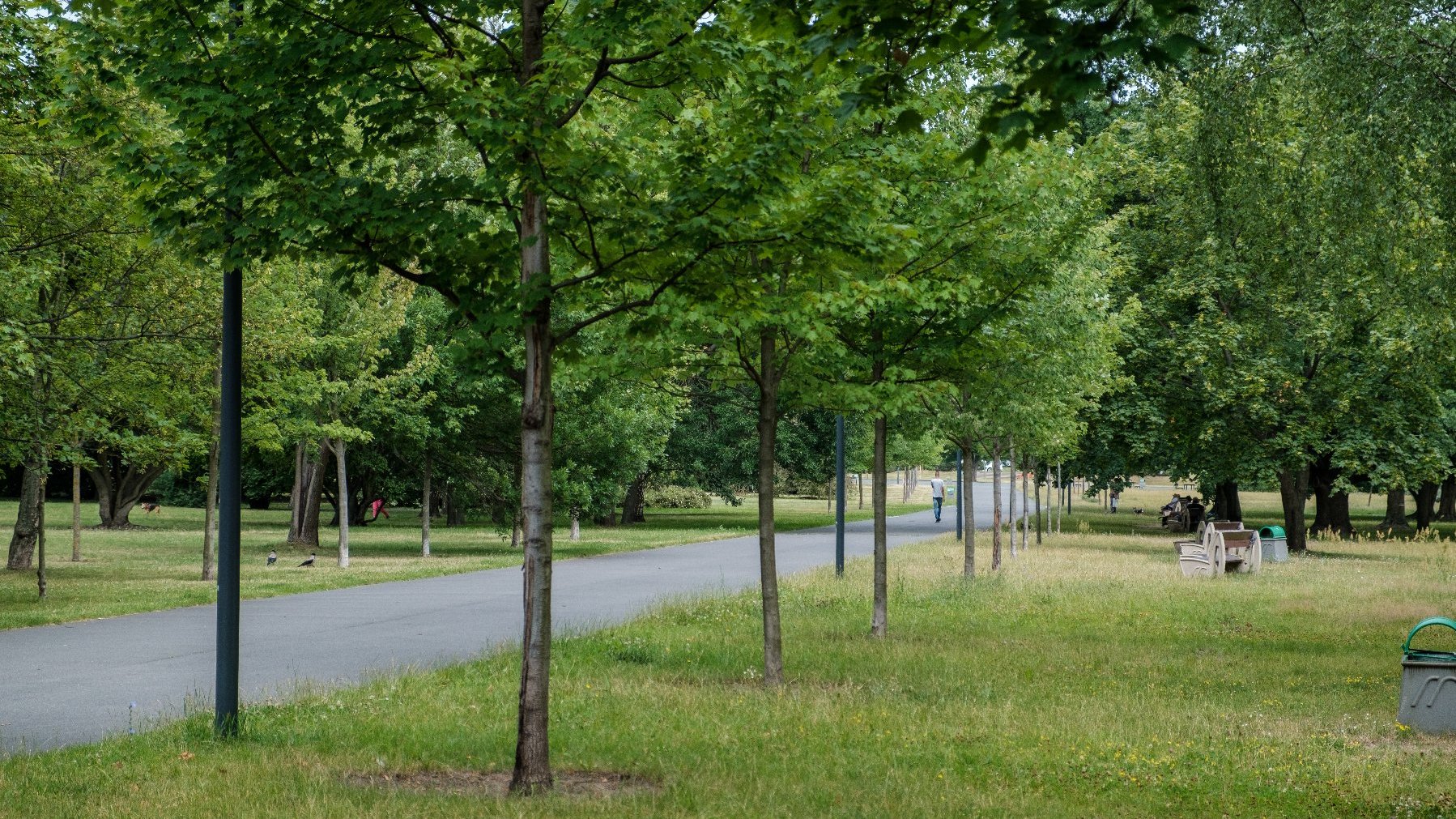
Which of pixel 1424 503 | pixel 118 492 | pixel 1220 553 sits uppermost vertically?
pixel 118 492

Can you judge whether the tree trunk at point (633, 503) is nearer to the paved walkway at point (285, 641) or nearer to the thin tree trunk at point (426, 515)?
the thin tree trunk at point (426, 515)

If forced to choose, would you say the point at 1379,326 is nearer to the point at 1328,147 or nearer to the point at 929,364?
the point at 1328,147

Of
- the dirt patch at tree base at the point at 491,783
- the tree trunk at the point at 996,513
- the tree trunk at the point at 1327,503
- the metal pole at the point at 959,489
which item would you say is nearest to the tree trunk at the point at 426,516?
the metal pole at the point at 959,489

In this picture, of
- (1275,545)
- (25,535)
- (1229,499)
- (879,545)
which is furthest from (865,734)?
(1229,499)

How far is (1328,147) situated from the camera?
15.0 metres

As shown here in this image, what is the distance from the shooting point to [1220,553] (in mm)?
23406

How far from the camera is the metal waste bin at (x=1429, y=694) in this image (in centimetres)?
916

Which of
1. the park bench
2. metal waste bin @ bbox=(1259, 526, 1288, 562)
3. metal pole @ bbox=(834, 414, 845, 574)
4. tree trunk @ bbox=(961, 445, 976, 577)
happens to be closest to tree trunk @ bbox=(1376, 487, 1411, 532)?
metal waste bin @ bbox=(1259, 526, 1288, 562)

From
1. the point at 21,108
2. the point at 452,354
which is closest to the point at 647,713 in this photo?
the point at 452,354

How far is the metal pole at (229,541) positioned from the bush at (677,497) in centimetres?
5285

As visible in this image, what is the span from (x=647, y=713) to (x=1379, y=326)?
941 inches

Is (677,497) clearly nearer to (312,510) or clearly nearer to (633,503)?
(633,503)

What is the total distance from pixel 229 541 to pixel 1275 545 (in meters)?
24.2

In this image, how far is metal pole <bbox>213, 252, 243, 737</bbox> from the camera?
834cm
